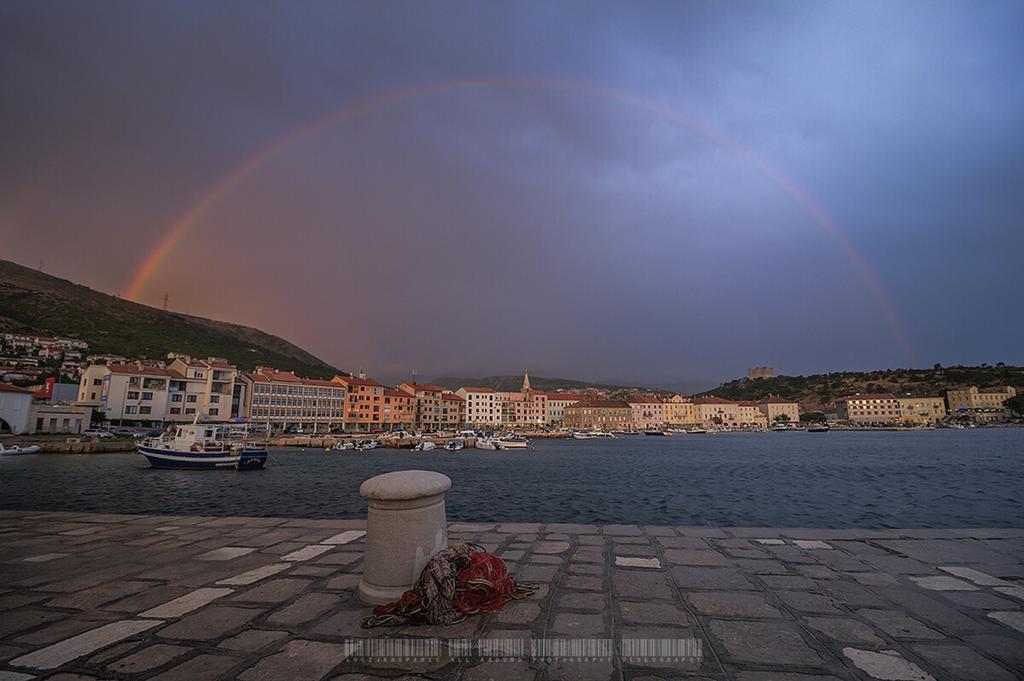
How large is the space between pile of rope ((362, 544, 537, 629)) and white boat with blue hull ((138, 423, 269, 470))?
44.7 m

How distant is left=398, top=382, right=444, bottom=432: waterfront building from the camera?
12744 cm

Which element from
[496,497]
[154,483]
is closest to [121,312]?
[154,483]

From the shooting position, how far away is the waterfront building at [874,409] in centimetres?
17312

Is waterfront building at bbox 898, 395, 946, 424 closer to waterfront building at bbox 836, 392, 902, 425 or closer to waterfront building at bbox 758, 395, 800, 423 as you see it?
waterfront building at bbox 836, 392, 902, 425

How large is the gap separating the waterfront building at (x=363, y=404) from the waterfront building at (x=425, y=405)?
11802 millimetres

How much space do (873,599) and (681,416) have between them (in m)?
190

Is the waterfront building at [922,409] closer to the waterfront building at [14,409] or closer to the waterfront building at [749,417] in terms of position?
the waterfront building at [749,417]

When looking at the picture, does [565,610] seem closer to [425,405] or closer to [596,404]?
[425,405]

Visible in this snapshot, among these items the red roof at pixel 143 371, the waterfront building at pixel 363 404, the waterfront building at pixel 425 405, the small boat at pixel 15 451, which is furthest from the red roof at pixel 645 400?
Answer: the small boat at pixel 15 451

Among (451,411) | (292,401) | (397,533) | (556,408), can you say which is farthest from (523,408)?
Answer: (397,533)

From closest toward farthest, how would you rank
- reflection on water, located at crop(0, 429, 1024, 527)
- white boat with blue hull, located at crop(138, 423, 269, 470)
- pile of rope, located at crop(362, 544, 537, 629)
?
1. pile of rope, located at crop(362, 544, 537, 629)
2. reflection on water, located at crop(0, 429, 1024, 527)
3. white boat with blue hull, located at crop(138, 423, 269, 470)

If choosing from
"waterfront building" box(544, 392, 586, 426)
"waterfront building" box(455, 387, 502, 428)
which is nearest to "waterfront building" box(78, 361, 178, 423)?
"waterfront building" box(455, 387, 502, 428)

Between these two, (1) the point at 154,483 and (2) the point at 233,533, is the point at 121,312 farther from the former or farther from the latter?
(2) the point at 233,533

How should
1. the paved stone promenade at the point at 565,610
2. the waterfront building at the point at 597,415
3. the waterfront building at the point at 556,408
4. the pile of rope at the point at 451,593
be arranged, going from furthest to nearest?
1. the waterfront building at the point at 556,408
2. the waterfront building at the point at 597,415
3. the pile of rope at the point at 451,593
4. the paved stone promenade at the point at 565,610
